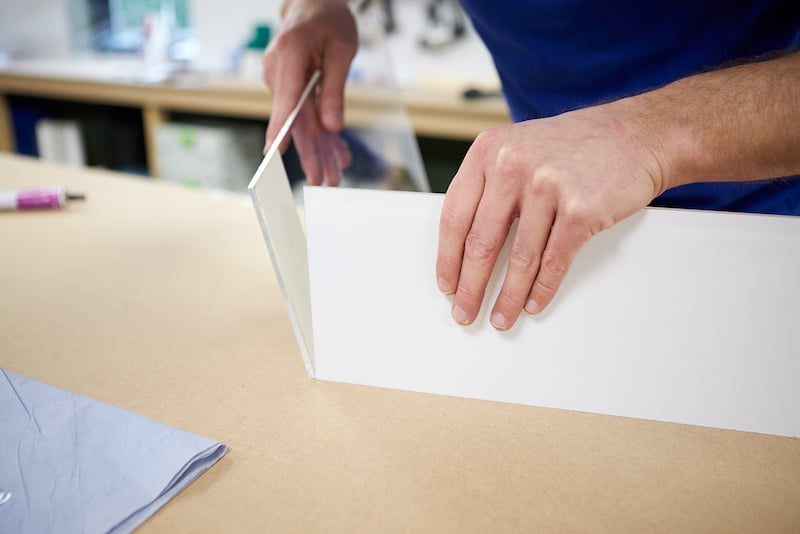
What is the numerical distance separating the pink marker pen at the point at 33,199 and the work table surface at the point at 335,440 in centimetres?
29

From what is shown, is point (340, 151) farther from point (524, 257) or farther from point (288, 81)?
point (524, 257)

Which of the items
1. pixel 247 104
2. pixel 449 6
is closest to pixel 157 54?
pixel 247 104

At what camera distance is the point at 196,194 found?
120 cm

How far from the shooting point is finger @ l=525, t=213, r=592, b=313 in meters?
0.49

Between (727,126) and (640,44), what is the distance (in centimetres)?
38

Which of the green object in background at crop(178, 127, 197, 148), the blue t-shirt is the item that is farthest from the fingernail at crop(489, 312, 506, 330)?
the green object in background at crop(178, 127, 197, 148)

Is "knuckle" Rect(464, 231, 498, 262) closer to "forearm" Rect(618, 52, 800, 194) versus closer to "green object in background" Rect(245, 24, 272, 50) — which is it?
"forearm" Rect(618, 52, 800, 194)

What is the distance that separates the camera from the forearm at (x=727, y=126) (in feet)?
1.69

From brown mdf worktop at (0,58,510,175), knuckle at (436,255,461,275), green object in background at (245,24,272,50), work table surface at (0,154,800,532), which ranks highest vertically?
knuckle at (436,255,461,275)

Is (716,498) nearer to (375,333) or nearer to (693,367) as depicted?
(693,367)

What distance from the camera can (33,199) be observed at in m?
1.07

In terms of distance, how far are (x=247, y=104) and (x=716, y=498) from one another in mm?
2233

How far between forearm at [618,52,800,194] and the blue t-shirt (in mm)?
223

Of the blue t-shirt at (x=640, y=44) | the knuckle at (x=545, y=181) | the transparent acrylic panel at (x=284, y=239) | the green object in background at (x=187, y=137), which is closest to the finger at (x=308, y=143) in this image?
the transparent acrylic panel at (x=284, y=239)
